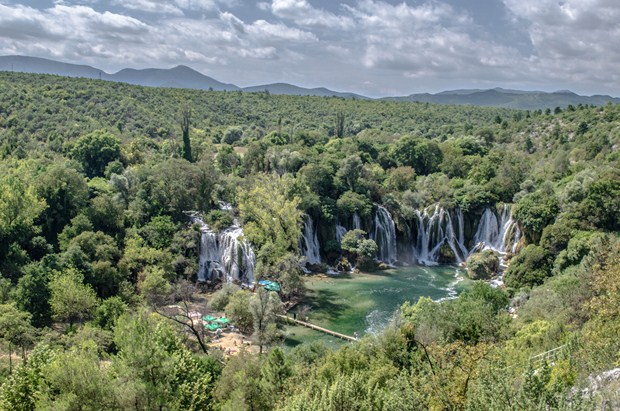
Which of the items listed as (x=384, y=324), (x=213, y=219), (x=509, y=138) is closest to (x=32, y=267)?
(x=213, y=219)

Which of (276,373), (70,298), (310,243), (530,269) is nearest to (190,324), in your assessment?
(70,298)

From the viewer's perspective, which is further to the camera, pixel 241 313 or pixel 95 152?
pixel 95 152

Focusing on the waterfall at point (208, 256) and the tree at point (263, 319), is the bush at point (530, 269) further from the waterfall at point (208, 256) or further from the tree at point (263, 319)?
the waterfall at point (208, 256)

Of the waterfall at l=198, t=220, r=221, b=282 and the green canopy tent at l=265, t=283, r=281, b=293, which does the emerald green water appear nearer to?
the green canopy tent at l=265, t=283, r=281, b=293

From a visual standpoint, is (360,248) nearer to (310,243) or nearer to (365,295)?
(310,243)

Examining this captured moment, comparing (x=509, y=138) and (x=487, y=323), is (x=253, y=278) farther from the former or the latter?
(x=509, y=138)

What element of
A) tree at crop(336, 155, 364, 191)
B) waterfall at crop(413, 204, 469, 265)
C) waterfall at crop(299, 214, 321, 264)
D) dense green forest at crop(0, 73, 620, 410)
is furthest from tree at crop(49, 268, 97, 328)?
waterfall at crop(413, 204, 469, 265)

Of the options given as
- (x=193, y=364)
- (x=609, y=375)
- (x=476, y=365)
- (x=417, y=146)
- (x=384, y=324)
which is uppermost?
(x=417, y=146)
